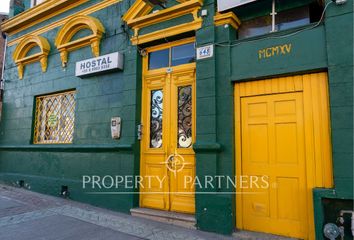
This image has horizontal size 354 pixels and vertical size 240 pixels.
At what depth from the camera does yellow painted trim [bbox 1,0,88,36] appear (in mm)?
7375

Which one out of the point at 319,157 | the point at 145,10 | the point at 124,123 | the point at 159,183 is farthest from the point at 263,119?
the point at 145,10

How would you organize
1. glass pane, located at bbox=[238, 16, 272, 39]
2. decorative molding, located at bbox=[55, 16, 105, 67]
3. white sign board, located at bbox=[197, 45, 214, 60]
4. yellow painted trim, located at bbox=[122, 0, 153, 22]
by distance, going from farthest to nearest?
decorative molding, located at bbox=[55, 16, 105, 67]
yellow painted trim, located at bbox=[122, 0, 153, 22]
white sign board, located at bbox=[197, 45, 214, 60]
glass pane, located at bbox=[238, 16, 272, 39]

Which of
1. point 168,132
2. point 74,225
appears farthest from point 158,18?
point 74,225

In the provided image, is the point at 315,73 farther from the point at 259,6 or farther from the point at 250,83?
the point at 259,6

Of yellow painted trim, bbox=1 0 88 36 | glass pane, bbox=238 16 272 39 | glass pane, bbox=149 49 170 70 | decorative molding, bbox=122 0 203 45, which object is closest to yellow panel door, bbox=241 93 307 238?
glass pane, bbox=238 16 272 39

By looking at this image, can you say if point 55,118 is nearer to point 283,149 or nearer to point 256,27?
point 256,27

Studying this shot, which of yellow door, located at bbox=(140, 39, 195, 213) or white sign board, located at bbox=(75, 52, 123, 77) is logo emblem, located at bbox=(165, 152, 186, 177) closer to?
yellow door, located at bbox=(140, 39, 195, 213)

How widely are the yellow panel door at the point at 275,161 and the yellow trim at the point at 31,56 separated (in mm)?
5881

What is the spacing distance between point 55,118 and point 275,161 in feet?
19.2

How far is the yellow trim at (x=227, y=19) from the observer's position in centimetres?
482

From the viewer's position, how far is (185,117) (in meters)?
5.44

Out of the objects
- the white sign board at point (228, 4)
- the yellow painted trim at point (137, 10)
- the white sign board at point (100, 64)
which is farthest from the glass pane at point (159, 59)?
the white sign board at point (228, 4)

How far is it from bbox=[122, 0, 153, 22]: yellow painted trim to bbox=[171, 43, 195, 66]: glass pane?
1.02 meters

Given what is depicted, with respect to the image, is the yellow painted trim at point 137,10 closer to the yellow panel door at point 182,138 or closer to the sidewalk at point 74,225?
the yellow panel door at point 182,138
